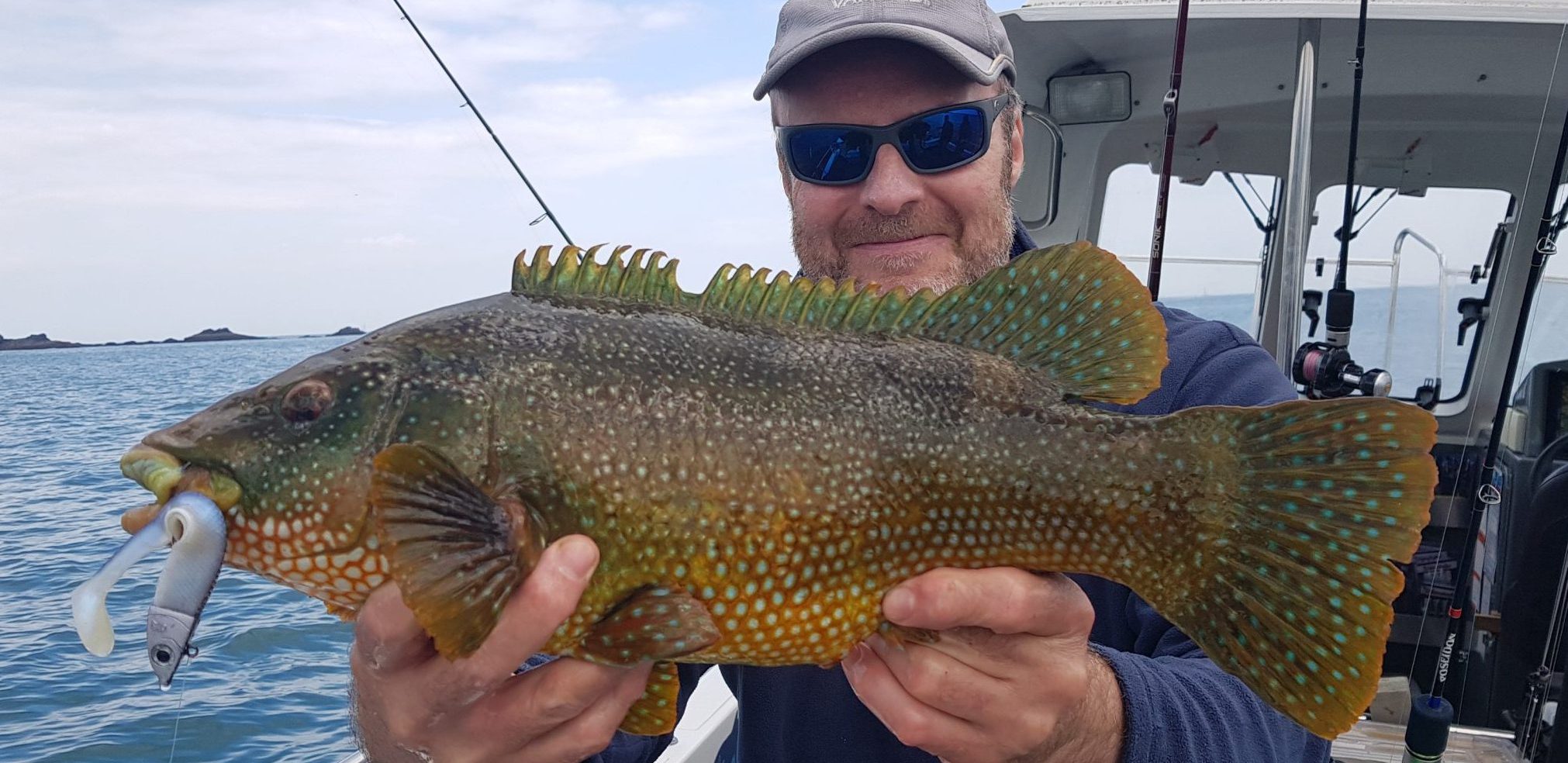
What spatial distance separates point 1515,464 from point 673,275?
6240 mm

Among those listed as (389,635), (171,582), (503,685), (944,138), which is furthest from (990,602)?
(944,138)

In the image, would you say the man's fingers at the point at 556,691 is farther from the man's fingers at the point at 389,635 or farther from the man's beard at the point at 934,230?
the man's beard at the point at 934,230

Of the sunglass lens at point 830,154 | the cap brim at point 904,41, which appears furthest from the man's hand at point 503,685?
the cap brim at point 904,41

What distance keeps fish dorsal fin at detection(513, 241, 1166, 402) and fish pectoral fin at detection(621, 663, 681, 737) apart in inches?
28.6

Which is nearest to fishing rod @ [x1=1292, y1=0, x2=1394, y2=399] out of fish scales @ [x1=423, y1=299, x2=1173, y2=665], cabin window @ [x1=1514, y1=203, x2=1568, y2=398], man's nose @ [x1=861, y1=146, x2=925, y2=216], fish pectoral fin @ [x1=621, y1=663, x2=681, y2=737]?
cabin window @ [x1=1514, y1=203, x2=1568, y2=398]

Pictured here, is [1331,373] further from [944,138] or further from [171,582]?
[171,582]

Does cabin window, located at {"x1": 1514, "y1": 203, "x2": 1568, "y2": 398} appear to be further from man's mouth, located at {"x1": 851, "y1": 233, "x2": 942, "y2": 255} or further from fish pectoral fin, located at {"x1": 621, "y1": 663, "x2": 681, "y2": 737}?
fish pectoral fin, located at {"x1": 621, "y1": 663, "x2": 681, "y2": 737}

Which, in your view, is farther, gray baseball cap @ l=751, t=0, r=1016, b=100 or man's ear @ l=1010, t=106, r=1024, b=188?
man's ear @ l=1010, t=106, r=1024, b=188

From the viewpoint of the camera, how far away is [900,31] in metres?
2.93

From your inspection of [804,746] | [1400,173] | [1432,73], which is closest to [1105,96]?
[1432,73]

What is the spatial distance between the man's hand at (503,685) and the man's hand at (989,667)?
0.51 meters

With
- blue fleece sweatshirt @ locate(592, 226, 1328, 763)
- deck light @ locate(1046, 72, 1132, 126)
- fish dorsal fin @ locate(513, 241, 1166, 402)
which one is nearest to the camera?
fish dorsal fin @ locate(513, 241, 1166, 402)

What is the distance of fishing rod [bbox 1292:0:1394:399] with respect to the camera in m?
4.93

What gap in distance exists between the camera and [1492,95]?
582 cm
